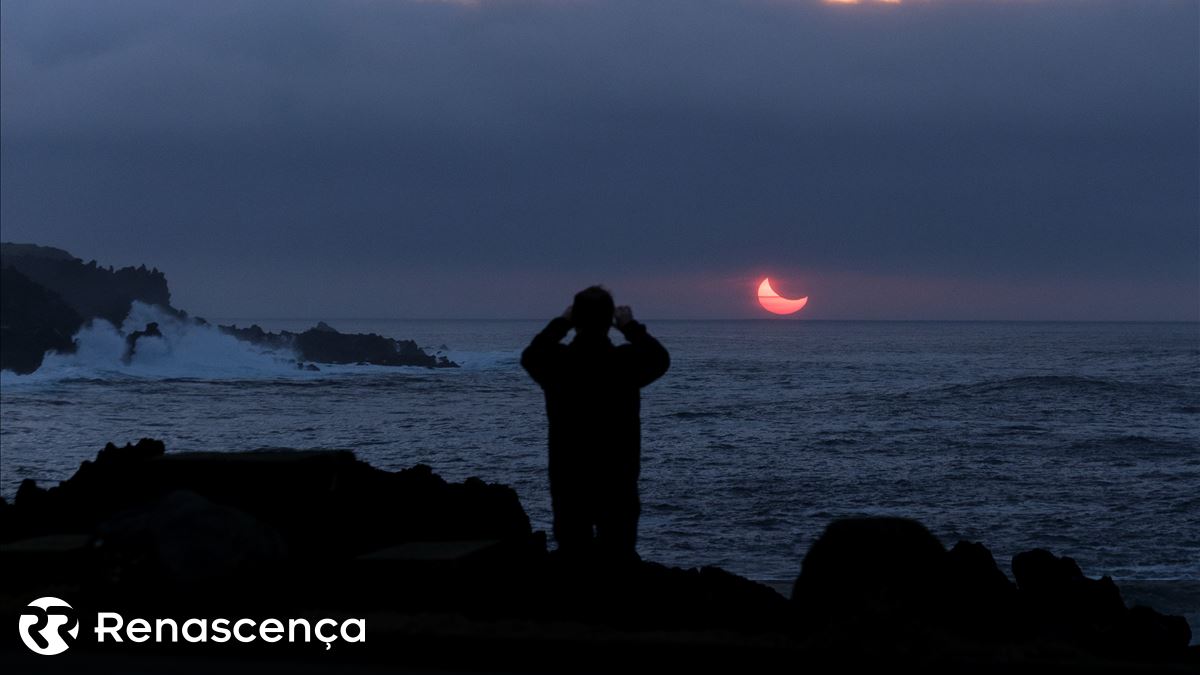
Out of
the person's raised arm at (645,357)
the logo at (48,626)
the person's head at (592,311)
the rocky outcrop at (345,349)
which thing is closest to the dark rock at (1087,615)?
the person's raised arm at (645,357)

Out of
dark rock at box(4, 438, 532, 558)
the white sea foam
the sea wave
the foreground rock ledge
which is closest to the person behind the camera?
the foreground rock ledge

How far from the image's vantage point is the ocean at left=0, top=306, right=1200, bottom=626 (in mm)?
26766

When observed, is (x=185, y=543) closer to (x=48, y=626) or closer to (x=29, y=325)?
(x=48, y=626)

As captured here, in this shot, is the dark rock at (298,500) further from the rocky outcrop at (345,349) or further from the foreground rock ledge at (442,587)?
the rocky outcrop at (345,349)

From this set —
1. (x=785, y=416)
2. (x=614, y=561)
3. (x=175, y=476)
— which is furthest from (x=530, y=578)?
(x=785, y=416)

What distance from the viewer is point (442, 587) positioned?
6.61 meters

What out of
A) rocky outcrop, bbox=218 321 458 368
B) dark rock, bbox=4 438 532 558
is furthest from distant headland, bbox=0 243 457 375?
dark rock, bbox=4 438 532 558

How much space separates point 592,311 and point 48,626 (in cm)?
317

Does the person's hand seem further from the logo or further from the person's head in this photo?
the logo

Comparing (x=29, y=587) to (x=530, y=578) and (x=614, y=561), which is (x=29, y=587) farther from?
(x=614, y=561)

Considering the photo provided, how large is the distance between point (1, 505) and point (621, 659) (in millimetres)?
9580

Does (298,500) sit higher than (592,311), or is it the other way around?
(592,311)

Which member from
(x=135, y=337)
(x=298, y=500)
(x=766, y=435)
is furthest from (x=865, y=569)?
(x=135, y=337)
